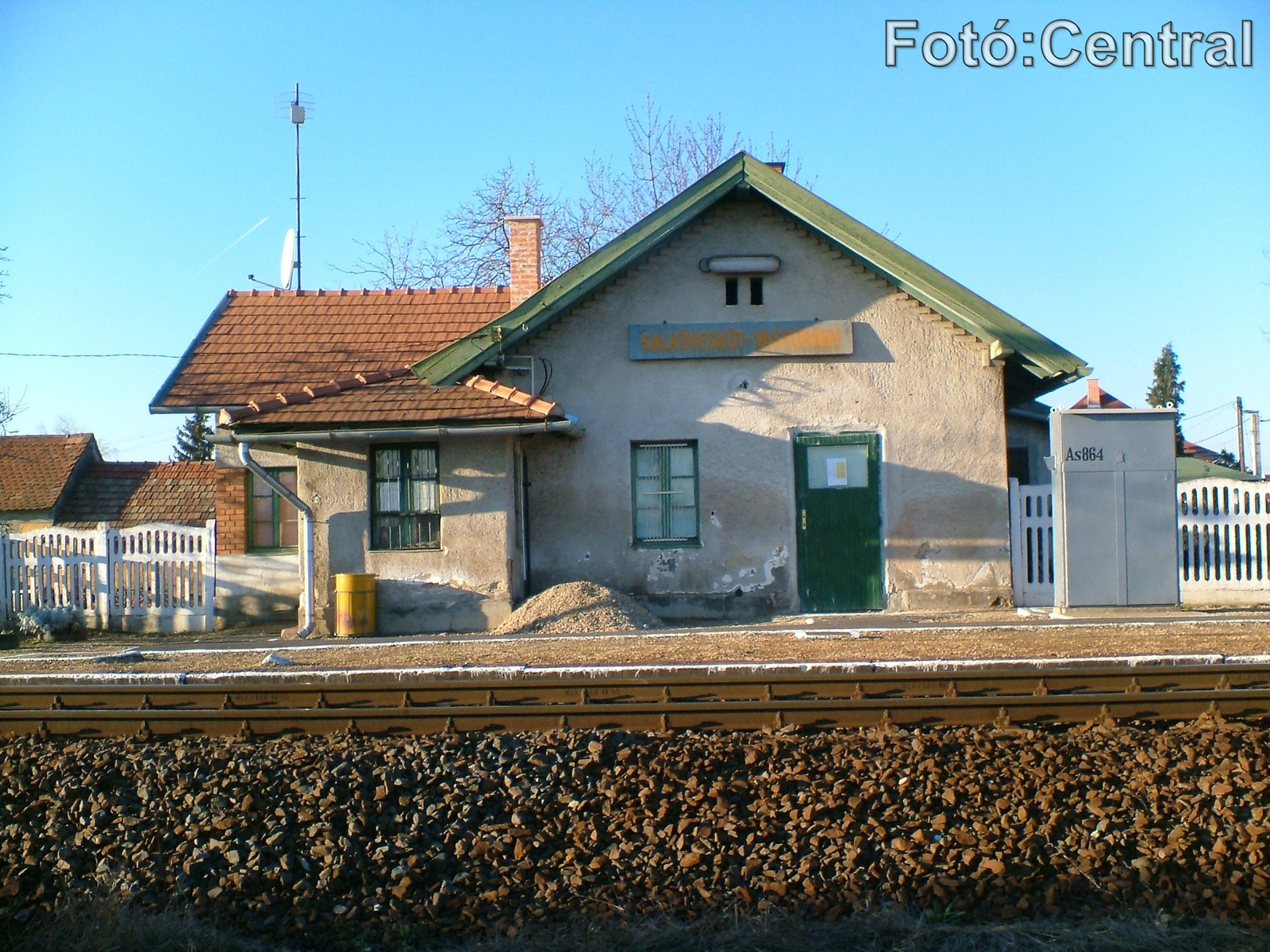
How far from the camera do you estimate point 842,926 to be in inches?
214

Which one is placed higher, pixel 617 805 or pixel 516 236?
pixel 516 236

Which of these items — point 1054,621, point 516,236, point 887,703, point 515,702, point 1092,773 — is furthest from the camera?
point 516,236

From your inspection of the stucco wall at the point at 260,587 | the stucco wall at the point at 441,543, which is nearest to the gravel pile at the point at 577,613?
the stucco wall at the point at 441,543

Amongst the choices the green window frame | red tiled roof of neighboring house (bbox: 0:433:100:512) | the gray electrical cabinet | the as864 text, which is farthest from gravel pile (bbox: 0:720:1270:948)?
red tiled roof of neighboring house (bbox: 0:433:100:512)

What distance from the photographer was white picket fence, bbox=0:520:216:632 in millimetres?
16484

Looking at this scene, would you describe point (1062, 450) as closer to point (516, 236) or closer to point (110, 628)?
point (516, 236)

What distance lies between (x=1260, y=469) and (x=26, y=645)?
3548cm

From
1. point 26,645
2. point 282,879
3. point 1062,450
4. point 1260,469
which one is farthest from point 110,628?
point 1260,469

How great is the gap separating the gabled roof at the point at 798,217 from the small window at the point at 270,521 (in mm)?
4341

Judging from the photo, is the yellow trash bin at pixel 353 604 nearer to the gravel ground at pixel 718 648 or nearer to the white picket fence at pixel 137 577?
the gravel ground at pixel 718 648

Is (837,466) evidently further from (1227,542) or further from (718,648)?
(1227,542)

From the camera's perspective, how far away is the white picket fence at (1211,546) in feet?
51.6

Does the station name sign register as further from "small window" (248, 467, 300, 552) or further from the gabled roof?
"small window" (248, 467, 300, 552)

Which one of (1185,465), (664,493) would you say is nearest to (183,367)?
(664,493)
